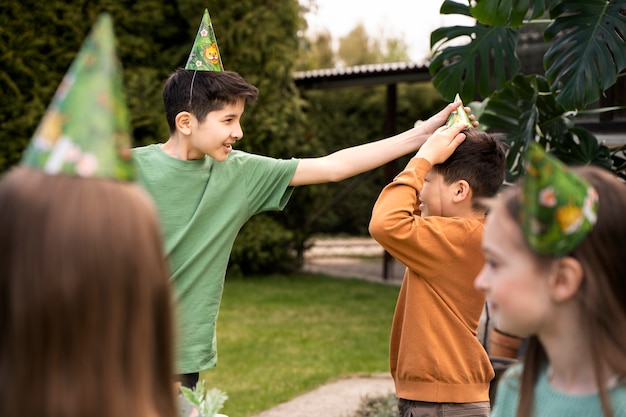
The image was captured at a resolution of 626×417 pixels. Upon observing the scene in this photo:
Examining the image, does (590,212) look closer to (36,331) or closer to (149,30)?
(36,331)

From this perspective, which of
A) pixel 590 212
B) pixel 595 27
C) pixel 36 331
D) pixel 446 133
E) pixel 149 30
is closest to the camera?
pixel 36 331

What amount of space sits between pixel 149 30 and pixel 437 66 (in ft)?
21.9

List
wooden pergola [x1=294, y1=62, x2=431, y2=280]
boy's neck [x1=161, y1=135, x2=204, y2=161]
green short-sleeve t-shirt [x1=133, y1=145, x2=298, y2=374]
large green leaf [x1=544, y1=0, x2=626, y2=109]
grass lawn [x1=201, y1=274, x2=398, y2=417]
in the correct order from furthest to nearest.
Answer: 1. wooden pergola [x1=294, y1=62, x2=431, y2=280]
2. grass lawn [x1=201, y1=274, x2=398, y2=417]
3. large green leaf [x1=544, y1=0, x2=626, y2=109]
4. boy's neck [x1=161, y1=135, x2=204, y2=161]
5. green short-sleeve t-shirt [x1=133, y1=145, x2=298, y2=374]

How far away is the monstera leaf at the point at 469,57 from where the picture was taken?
178 inches

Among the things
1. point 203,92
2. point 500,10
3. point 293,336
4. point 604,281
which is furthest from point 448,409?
point 293,336

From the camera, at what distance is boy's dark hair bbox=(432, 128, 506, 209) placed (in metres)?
2.66

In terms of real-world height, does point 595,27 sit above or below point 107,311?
above

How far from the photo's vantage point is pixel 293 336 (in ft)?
25.0

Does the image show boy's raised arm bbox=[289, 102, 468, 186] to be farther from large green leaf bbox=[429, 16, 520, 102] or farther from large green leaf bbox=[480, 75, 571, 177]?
large green leaf bbox=[429, 16, 520, 102]

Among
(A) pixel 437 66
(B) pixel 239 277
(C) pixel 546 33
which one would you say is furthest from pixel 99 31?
(B) pixel 239 277

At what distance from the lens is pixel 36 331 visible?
3.52ft

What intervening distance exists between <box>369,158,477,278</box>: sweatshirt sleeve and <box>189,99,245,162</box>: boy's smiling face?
1.86ft

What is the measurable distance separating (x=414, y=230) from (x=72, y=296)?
159 cm

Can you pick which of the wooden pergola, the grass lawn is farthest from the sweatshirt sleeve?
the wooden pergola
